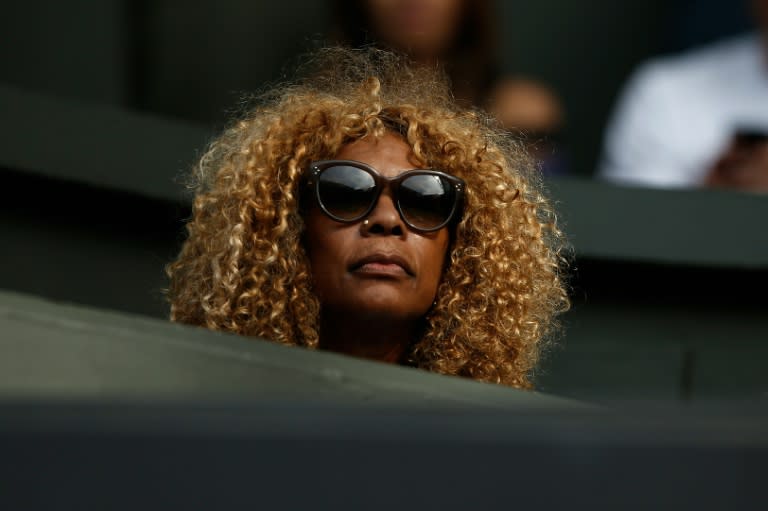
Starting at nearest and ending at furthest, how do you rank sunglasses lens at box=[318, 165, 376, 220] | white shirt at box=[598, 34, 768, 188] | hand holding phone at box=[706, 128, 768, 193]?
sunglasses lens at box=[318, 165, 376, 220], hand holding phone at box=[706, 128, 768, 193], white shirt at box=[598, 34, 768, 188]

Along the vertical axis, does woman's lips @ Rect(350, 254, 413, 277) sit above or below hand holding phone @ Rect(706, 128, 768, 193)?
below

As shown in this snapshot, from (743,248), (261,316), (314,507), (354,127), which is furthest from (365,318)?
(743,248)

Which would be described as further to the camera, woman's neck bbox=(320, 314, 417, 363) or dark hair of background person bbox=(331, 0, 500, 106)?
dark hair of background person bbox=(331, 0, 500, 106)

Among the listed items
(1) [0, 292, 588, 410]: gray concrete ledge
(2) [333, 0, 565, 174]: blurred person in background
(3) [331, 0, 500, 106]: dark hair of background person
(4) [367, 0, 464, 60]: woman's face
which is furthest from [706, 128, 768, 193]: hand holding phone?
(1) [0, 292, 588, 410]: gray concrete ledge

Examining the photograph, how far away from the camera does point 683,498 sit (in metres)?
1.35

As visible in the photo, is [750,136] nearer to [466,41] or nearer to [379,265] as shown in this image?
[466,41]

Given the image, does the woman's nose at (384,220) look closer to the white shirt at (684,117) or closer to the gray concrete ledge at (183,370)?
the gray concrete ledge at (183,370)

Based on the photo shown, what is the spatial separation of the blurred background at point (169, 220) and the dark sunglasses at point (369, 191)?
1.44m

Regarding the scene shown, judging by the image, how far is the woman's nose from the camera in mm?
2568

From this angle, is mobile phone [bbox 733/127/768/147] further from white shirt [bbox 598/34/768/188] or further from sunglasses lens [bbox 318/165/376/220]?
sunglasses lens [bbox 318/165/376/220]

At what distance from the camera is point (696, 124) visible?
4.68 m

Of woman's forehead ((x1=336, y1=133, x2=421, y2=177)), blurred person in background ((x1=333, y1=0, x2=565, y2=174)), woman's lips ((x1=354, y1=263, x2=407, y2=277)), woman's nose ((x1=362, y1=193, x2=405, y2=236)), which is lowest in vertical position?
woman's lips ((x1=354, y1=263, x2=407, y2=277))

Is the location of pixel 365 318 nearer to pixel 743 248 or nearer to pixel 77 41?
pixel 743 248

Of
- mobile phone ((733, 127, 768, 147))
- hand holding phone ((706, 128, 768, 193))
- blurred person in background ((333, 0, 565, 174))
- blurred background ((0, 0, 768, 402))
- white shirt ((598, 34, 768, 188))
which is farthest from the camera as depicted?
white shirt ((598, 34, 768, 188))
